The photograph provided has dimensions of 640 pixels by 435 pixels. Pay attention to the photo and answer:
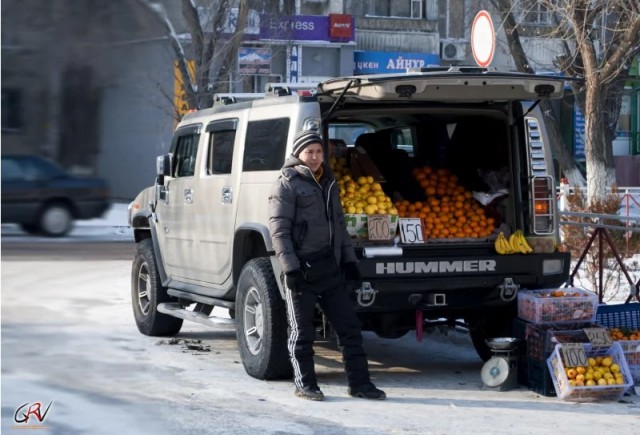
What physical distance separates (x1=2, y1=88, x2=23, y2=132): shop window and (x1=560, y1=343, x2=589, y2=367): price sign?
21.3ft

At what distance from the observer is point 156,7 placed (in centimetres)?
175

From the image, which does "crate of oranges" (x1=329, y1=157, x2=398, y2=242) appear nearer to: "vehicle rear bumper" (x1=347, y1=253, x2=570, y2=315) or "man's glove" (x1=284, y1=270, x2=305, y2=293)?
"vehicle rear bumper" (x1=347, y1=253, x2=570, y2=315)

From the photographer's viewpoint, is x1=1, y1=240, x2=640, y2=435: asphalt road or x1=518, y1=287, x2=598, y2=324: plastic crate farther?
x1=518, y1=287, x2=598, y2=324: plastic crate

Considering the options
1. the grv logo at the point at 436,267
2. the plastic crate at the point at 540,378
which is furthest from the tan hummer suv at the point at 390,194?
the plastic crate at the point at 540,378

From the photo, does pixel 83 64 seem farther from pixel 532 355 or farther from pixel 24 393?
pixel 532 355

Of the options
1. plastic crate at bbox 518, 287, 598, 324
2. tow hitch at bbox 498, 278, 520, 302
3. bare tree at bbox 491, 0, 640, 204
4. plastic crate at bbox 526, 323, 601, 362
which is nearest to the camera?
plastic crate at bbox 526, 323, 601, 362

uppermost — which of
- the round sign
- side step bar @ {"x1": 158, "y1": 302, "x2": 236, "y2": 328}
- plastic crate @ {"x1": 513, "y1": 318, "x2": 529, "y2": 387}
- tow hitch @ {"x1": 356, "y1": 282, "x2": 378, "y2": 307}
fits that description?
the round sign

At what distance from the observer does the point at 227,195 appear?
29.5 ft

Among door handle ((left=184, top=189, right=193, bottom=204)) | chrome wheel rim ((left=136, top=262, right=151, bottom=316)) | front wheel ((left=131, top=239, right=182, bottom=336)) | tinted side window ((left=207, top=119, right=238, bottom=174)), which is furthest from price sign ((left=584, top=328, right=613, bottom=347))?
chrome wheel rim ((left=136, top=262, right=151, bottom=316))

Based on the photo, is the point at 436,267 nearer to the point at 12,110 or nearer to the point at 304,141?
the point at 304,141

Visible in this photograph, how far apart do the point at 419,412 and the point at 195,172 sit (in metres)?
3.52

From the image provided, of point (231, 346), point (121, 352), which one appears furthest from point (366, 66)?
point (121, 352)

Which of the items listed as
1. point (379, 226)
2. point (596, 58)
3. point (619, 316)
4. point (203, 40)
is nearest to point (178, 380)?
point (379, 226)

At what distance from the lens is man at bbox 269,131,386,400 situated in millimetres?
7609
